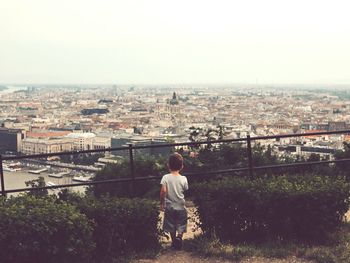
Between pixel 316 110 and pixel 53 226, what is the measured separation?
115823mm

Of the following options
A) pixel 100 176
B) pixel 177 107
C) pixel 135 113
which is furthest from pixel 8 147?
pixel 177 107

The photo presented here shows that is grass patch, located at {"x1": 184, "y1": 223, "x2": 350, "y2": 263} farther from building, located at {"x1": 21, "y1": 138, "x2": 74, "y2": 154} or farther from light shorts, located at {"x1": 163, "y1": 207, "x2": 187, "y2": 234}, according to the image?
building, located at {"x1": 21, "y1": 138, "x2": 74, "y2": 154}

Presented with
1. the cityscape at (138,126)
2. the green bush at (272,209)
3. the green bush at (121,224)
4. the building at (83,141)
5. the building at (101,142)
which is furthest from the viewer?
the building at (101,142)

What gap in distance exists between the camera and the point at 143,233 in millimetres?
5602

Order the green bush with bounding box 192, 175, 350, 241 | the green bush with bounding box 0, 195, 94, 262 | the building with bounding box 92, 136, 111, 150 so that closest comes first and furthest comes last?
the green bush with bounding box 0, 195, 94, 262
the green bush with bounding box 192, 175, 350, 241
the building with bounding box 92, 136, 111, 150

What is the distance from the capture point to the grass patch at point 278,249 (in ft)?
17.7

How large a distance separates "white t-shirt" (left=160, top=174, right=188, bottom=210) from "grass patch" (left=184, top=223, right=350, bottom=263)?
0.44 meters

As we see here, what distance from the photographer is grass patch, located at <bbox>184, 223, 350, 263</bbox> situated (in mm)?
5387

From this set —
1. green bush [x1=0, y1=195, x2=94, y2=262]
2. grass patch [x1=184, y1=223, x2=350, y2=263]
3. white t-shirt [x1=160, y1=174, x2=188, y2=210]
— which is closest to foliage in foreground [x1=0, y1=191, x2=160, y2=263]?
green bush [x1=0, y1=195, x2=94, y2=262]

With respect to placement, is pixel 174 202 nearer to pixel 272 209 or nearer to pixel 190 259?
pixel 190 259

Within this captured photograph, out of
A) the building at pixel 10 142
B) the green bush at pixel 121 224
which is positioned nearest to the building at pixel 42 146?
the building at pixel 10 142

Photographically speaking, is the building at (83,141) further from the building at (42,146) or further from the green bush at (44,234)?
the green bush at (44,234)

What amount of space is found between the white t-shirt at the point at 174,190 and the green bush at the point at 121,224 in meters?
0.22

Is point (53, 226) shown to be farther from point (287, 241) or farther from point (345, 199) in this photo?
point (345, 199)
